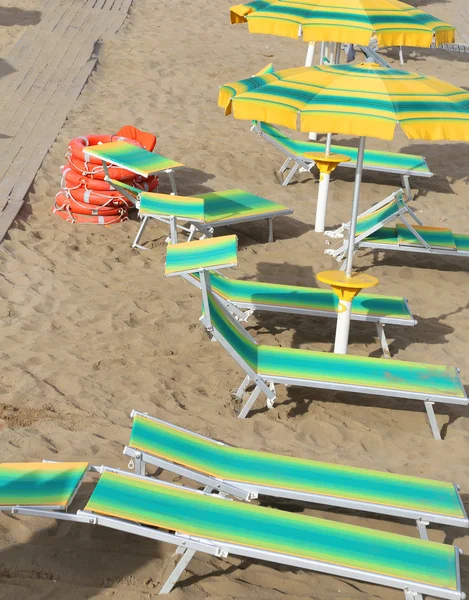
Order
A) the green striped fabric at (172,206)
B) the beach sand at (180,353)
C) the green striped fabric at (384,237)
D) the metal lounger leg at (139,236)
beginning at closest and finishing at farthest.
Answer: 1. the beach sand at (180,353)
2. the green striped fabric at (172,206)
3. the green striped fabric at (384,237)
4. the metal lounger leg at (139,236)

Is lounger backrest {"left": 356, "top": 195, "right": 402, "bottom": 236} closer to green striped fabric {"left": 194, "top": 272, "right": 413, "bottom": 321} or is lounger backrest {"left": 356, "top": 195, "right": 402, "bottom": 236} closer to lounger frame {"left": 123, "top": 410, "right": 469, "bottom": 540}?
green striped fabric {"left": 194, "top": 272, "right": 413, "bottom": 321}

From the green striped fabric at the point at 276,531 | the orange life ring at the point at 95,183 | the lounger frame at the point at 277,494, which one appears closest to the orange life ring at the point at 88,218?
the orange life ring at the point at 95,183

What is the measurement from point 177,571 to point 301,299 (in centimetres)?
307

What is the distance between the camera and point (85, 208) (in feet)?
27.1

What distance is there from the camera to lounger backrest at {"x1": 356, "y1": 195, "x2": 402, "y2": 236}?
7473 mm

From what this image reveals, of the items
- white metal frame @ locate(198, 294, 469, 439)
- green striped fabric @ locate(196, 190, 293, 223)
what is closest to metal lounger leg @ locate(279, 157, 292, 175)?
Answer: green striped fabric @ locate(196, 190, 293, 223)

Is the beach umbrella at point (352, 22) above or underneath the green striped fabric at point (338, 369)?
above

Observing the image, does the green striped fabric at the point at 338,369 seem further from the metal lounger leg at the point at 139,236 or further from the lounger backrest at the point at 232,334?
the metal lounger leg at the point at 139,236

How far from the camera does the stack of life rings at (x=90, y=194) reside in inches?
326

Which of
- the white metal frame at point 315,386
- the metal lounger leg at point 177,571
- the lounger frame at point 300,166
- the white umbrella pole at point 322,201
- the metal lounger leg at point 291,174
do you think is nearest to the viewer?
the metal lounger leg at point 177,571

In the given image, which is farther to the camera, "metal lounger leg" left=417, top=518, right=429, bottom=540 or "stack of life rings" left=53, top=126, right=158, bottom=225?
"stack of life rings" left=53, top=126, right=158, bottom=225

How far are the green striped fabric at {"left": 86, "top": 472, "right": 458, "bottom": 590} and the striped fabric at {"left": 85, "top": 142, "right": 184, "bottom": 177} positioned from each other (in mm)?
4508

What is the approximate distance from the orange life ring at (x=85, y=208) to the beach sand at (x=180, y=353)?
0.55 feet

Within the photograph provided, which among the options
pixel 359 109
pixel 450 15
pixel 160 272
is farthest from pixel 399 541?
pixel 450 15
